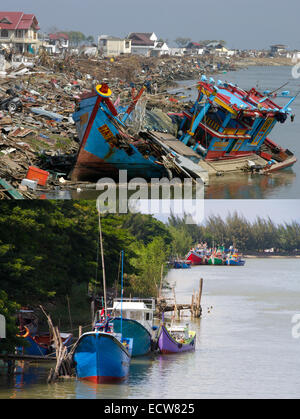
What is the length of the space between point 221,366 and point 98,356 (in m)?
5.42

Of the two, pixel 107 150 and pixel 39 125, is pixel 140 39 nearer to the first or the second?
pixel 39 125

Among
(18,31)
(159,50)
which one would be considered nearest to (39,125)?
(18,31)

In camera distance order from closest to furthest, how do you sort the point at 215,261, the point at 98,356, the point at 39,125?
the point at 98,356
the point at 39,125
the point at 215,261

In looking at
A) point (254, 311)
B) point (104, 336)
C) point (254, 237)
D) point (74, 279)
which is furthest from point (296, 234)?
point (104, 336)

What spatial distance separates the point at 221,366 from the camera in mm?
Result: 23844

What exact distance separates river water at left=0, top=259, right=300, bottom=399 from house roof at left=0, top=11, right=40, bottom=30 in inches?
1819

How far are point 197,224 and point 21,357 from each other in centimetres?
6850

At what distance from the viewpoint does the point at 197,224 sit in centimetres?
8788

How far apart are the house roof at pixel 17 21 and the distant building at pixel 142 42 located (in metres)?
66.9

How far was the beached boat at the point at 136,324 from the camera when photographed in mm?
24047

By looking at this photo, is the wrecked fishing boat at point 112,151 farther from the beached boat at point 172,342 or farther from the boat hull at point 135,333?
the beached boat at point 172,342

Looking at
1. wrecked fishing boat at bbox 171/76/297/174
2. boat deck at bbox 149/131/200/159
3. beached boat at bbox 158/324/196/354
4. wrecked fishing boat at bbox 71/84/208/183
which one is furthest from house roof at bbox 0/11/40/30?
beached boat at bbox 158/324/196/354

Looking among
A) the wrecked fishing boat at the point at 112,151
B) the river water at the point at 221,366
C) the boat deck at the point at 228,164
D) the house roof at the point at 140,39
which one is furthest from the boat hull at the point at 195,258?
the house roof at the point at 140,39

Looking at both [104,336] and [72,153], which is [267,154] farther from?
[104,336]
